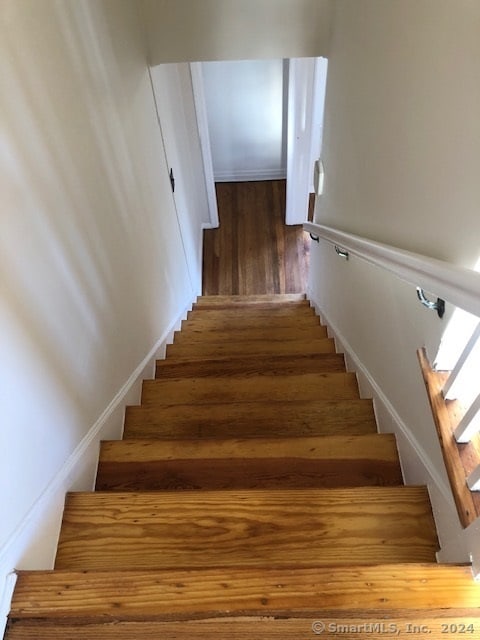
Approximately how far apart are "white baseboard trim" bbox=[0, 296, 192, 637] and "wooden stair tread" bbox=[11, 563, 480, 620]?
5 centimetres

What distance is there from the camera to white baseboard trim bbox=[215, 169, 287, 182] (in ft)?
16.6

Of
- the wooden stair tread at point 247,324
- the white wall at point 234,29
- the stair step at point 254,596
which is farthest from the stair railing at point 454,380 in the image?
the wooden stair tread at point 247,324

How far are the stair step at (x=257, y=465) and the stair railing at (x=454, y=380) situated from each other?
1.48ft

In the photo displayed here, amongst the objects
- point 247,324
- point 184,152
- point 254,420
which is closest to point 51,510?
point 254,420

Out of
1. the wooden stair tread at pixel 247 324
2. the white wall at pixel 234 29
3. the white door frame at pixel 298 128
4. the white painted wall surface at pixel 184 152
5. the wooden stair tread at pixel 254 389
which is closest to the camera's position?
the wooden stair tread at pixel 254 389

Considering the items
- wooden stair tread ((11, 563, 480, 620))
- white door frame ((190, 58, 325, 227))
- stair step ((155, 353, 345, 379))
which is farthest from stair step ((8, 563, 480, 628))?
white door frame ((190, 58, 325, 227))

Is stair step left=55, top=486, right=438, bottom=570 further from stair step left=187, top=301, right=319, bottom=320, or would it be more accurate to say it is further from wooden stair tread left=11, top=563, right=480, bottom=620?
stair step left=187, top=301, right=319, bottom=320

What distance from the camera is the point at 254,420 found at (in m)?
1.81

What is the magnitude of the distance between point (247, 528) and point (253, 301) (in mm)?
2726

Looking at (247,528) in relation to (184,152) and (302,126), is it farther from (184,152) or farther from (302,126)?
(302,126)

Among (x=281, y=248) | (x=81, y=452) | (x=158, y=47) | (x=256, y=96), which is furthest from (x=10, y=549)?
(x=256, y=96)

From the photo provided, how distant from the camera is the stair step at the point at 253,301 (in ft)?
11.9

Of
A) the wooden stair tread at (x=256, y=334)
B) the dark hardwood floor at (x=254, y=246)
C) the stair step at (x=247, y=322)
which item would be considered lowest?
the dark hardwood floor at (x=254, y=246)

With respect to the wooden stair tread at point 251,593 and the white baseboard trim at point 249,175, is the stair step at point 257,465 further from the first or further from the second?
the white baseboard trim at point 249,175
